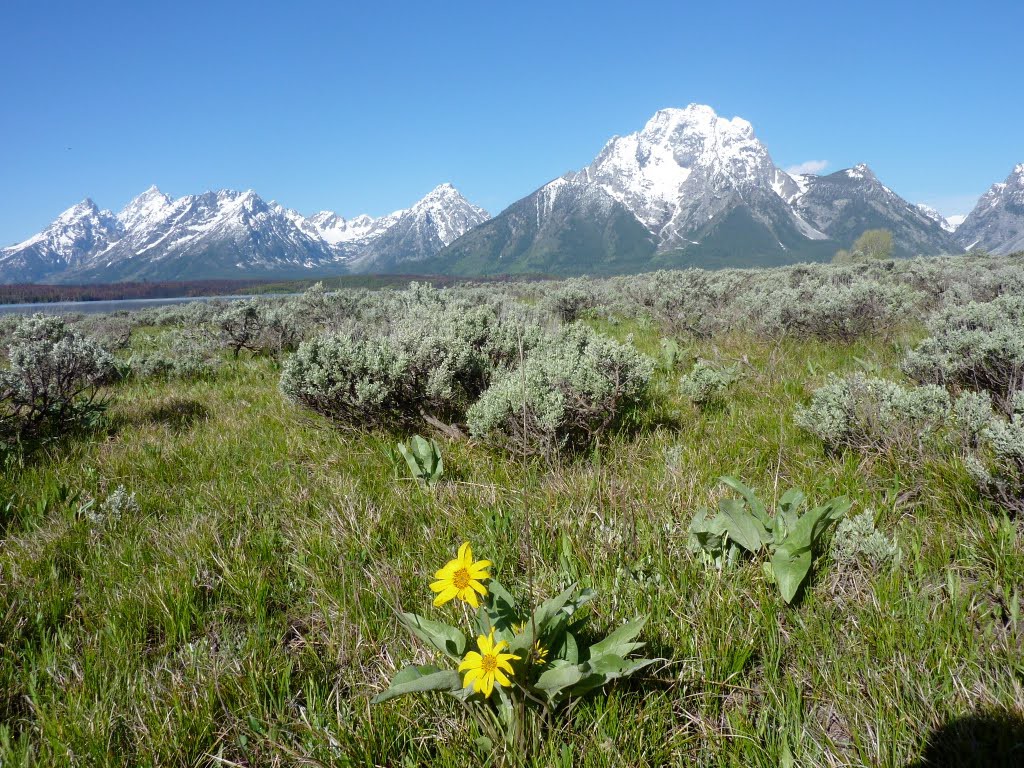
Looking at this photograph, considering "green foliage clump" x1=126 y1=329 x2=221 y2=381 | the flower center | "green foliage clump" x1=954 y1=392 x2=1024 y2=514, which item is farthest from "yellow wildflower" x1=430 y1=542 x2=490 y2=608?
"green foliage clump" x1=126 y1=329 x2=221 y2=381

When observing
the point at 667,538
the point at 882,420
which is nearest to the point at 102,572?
the point at 667,538

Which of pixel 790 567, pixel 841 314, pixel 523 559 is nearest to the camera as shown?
pixel 790 567

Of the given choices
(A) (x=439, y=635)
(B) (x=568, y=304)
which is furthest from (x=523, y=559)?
(B) (x=568, y=304)

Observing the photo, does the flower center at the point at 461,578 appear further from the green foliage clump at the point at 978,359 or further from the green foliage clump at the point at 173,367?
the green foliage clump at the point at 173,367

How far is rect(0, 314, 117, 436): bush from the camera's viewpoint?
4.77 metres

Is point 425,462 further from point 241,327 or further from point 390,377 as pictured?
point 241,327

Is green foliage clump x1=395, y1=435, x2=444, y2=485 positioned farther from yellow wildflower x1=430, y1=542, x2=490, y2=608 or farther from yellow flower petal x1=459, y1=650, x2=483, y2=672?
yellow flower petal x1=459, y1=650, x2=483, y2=672

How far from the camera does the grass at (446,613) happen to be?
1.58 m

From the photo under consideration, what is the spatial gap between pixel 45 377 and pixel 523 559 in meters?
5.55

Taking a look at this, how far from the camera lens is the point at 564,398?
4070mm

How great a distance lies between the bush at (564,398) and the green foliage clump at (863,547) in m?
1.85

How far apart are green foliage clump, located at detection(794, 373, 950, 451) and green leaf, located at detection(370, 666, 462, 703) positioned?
3.16 metres

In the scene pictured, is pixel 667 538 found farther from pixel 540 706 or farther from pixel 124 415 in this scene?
pixel 124 415

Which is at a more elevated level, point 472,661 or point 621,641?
point 472,661
